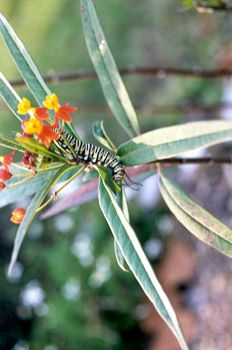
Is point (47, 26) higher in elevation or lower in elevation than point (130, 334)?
higher

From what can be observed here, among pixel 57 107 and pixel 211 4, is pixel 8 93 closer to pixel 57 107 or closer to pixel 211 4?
pixel 57 107

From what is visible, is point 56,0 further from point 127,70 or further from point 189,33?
point 127,70

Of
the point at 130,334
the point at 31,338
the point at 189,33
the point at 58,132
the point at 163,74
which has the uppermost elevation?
the point at 58,132

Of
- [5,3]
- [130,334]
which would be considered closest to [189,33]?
[5,3]

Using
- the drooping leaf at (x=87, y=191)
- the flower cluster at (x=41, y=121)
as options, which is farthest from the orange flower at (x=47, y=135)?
the drooping leaf at (x=87, y=191)

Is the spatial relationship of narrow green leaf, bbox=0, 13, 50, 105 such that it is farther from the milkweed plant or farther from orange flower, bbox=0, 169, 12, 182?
orange flower, bbox=0, 169, 12, 182

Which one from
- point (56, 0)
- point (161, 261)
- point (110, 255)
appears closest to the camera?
point (110, 255)

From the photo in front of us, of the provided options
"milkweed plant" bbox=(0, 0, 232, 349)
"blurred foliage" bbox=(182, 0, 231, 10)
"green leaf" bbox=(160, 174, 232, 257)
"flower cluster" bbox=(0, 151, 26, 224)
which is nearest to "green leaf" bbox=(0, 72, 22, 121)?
"milkweed plant" bbox=(0, 0, 232, 349)

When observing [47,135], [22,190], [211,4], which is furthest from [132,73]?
[47,135]

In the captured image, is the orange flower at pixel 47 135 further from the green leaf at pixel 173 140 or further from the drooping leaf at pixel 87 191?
the drooping leaf at pixel 87 191
